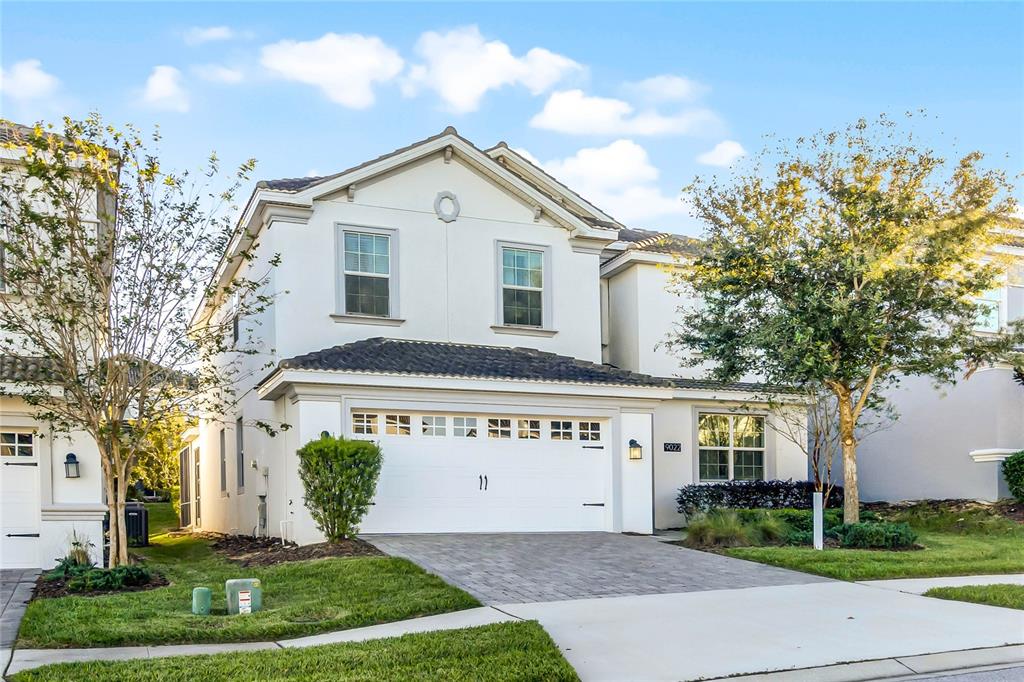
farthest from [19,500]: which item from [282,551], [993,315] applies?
[993,315]

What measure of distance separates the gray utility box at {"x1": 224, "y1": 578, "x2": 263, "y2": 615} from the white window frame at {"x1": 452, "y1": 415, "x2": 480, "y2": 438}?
7.11 m

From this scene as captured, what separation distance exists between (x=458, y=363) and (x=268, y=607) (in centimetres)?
759

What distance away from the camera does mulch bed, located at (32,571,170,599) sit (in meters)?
12.2

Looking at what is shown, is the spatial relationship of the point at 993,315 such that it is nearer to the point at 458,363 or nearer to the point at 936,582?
the point at 936,582

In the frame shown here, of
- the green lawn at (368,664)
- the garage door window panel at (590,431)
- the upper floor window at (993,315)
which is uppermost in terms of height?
the upper floor window at (993,315)

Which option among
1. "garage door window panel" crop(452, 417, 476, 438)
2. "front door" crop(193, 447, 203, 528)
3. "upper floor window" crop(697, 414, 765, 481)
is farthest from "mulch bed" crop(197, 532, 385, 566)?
"upper floor window" crop(697, 414, 765, 481)

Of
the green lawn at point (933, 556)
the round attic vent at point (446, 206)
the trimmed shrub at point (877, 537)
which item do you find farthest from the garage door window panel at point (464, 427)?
the trimmed shrub at point (877, 537)

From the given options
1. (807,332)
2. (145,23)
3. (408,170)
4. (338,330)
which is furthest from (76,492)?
(807,332)

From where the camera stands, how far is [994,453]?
20.5 m

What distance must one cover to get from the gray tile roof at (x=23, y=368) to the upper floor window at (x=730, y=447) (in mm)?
13219

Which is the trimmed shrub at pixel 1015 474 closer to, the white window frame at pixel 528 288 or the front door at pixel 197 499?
the white window frame at pixel 528 288

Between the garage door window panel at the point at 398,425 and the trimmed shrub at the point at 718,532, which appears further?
the garage door window panel at the point at 398,425

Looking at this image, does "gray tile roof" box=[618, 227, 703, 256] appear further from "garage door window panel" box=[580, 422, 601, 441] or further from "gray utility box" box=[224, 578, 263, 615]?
"gray utility box" box=[224, 578, 263, 615]

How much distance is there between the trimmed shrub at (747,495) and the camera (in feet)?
66.9
